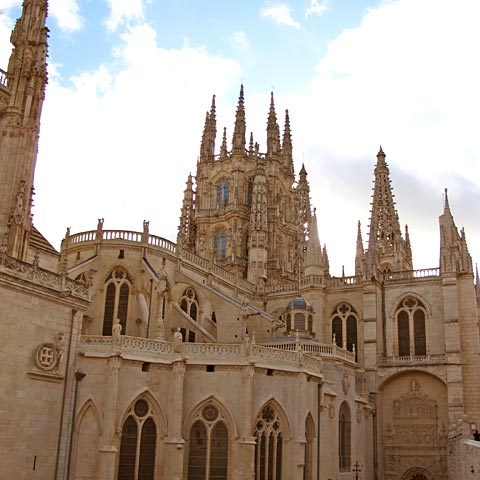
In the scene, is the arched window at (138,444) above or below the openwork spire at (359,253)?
below

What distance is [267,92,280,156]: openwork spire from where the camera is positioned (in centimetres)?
6059

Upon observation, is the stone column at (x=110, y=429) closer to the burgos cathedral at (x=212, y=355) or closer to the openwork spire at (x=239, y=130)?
the burgos cathedral at (x=212, y=355)

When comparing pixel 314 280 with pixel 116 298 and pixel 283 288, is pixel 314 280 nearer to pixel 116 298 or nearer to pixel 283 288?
pixel 283 288

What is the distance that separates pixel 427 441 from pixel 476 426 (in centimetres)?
313

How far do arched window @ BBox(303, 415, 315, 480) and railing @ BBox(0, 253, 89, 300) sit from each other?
11.7 meters

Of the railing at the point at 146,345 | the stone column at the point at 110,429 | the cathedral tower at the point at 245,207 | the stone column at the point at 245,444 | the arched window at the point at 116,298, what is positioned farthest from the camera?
the cathedral tower at the point at 245,207

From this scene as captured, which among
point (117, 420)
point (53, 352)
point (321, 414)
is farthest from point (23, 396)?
point (321, 414)

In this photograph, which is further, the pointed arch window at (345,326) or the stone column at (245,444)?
the pointed arch window at (345,326)

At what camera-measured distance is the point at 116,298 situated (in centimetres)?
3462

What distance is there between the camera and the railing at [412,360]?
3884 centimetres

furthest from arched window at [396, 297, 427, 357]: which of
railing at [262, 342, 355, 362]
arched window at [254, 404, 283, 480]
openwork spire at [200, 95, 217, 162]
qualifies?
openwork spire at [200, 95, 217, 162]

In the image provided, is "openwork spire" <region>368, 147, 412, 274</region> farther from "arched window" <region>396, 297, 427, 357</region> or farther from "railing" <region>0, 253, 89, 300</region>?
"railing" <region>0, 253, 89, 300</region>

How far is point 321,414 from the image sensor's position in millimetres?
30531

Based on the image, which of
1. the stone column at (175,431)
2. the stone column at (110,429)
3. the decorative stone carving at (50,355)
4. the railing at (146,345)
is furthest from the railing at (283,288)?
the decorative stone carving at (50,355)
